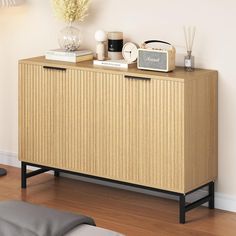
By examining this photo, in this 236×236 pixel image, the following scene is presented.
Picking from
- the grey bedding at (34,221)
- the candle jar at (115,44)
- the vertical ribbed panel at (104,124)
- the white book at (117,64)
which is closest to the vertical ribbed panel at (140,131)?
the vertical ribbed panel at (104,124)

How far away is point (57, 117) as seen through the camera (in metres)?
4.83

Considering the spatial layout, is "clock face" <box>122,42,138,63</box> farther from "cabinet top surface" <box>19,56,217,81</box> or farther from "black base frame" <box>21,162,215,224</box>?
"black base frame" <box>21,162,215,224</box>

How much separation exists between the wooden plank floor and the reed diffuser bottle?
2.82 ft

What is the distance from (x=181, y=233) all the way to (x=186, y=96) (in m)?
0.76

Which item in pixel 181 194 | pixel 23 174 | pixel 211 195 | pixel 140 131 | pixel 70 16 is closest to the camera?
pixel 181 194

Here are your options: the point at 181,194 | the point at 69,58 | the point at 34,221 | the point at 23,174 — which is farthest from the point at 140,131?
the point at 34,221

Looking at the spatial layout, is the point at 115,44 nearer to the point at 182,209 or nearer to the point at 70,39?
the point at 70,39

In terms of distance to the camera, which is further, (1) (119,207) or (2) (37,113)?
(2) (37,113)

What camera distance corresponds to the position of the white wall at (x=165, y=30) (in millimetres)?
4469

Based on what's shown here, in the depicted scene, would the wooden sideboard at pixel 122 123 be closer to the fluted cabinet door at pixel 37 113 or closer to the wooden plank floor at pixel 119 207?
the fluted cabinet door at pixel 37 113

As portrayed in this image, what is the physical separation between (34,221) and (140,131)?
1738mm

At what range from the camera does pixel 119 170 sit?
15.1 feet

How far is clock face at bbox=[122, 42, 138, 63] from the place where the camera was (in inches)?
184

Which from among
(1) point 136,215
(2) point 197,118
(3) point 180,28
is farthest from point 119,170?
(3) point 180,28
